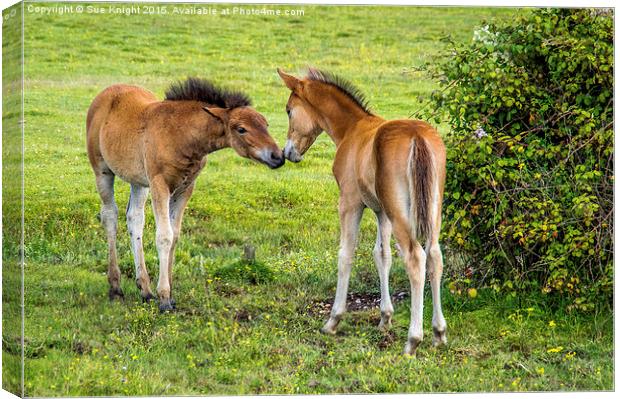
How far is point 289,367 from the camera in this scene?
9109 mm

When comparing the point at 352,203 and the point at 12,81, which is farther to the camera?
the point at 352,203

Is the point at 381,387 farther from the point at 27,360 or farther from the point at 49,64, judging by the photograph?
the point at 49,64

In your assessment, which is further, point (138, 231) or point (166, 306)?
point (138, 231)

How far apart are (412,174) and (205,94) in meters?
2.26

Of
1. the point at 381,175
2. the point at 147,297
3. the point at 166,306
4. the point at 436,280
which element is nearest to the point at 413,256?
the point at 436,280

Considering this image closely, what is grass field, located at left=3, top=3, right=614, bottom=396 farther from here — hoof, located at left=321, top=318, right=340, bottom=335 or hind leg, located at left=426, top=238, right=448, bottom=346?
hind leg, located at left=426, top=238, right=448, bottom=346

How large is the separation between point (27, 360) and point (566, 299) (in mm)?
4436

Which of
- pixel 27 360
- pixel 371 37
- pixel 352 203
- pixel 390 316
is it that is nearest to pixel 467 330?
pixel 390 316

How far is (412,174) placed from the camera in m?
8.72

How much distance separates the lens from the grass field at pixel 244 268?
9.02m

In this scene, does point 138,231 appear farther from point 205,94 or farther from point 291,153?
point 291,153

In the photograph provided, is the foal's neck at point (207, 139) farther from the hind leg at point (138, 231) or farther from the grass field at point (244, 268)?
the hind leg at point (138, 231)

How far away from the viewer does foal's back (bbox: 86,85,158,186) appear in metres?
10.4

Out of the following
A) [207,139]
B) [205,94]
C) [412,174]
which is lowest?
[207,139]
